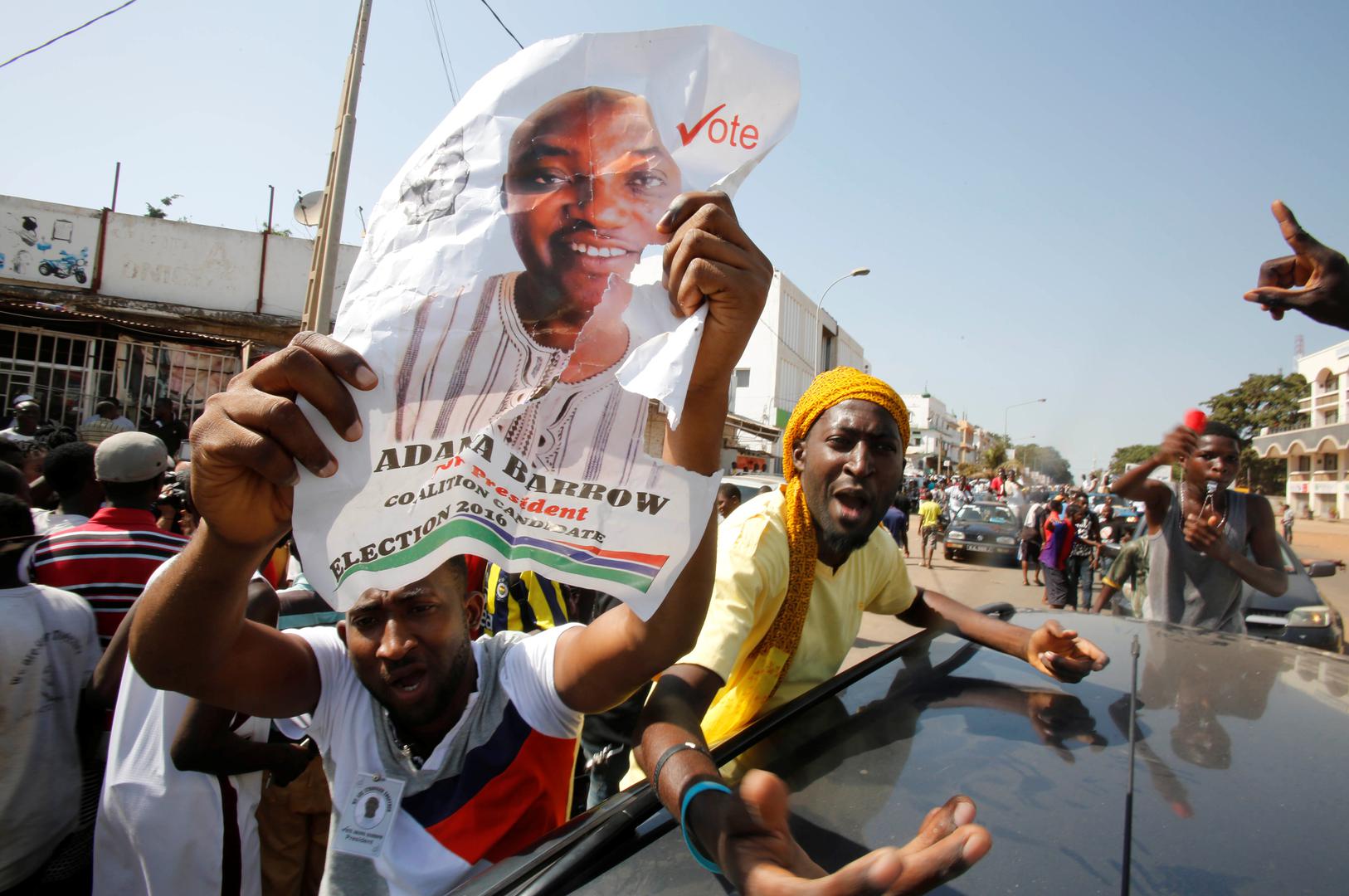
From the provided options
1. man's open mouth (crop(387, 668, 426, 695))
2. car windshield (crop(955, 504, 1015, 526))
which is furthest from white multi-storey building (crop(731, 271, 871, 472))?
man's open mouth (crop(387, 668, 426, 695))

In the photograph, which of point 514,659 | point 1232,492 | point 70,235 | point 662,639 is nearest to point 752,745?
point 662,639

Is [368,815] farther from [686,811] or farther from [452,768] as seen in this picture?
[686,811]

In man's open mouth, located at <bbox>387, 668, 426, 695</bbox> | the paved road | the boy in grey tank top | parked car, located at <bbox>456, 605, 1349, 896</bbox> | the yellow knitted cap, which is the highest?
the yellow knitted cap

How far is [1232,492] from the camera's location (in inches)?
149

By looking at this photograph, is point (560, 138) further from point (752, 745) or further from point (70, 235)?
point (70, 235)

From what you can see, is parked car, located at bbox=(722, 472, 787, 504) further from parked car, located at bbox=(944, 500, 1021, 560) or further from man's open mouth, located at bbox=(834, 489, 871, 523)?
man's open mouth, located at bbox=(834, 489, 871, 523)

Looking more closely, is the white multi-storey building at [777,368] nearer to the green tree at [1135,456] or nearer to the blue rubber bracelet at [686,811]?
the green tree at [1135,456]

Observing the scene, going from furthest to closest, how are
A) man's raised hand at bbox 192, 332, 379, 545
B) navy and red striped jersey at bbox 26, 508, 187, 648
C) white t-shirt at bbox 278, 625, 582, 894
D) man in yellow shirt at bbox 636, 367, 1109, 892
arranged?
navy and red striped jersey at bbox 26, 508, 187, 648 < white t-shirt at bbox 278, 625, 582, 894 < man in yellow shirt at bbox 636, 367, 1109, 892 < man's raised hand at bbox 192, 332, 379, 545

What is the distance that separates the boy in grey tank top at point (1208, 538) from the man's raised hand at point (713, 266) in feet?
10.1

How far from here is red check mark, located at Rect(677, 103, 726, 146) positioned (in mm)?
1113

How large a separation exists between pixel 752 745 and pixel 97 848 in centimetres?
182

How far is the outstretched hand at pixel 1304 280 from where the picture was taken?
1.84 meters

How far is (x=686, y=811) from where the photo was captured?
50.2 inches

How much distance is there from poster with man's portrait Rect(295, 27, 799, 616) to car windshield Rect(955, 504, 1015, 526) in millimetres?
18388
